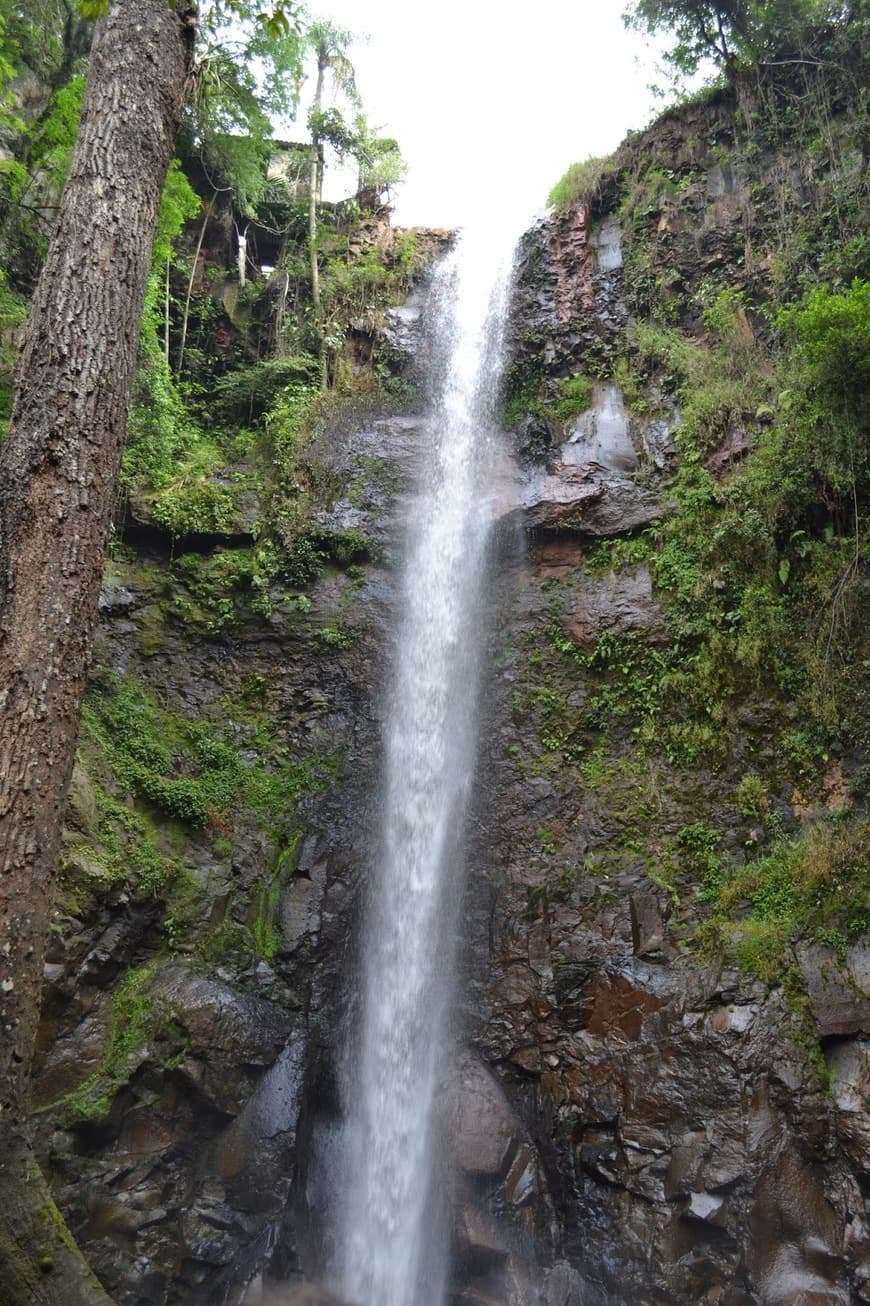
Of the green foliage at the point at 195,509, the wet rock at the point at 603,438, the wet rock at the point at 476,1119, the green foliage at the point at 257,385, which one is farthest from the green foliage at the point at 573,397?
the wet rock at the point at 476,1119

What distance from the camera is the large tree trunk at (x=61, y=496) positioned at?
3266 millimetres

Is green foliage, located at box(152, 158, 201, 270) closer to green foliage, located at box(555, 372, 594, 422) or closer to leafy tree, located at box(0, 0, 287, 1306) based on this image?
leafy tree, located at box(0, 0, 287, 1306)

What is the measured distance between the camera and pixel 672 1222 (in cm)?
572

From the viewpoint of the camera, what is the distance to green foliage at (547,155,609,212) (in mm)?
13898

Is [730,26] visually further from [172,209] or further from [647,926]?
[647,926]

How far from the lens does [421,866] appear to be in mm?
8461

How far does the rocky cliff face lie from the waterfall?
25 cm

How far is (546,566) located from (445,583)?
1322mm

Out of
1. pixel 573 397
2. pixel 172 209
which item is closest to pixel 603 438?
pixel 573 397

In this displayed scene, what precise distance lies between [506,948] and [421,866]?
130 centimetres

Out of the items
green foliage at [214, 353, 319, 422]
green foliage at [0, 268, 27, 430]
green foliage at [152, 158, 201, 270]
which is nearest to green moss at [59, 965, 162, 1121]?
green foliage at [0, 268, 27, 430]

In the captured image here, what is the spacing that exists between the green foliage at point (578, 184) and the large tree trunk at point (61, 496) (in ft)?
33.0

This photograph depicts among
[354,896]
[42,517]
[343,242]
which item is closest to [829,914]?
[354,896]

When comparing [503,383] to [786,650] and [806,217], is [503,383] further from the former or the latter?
[786,650]
